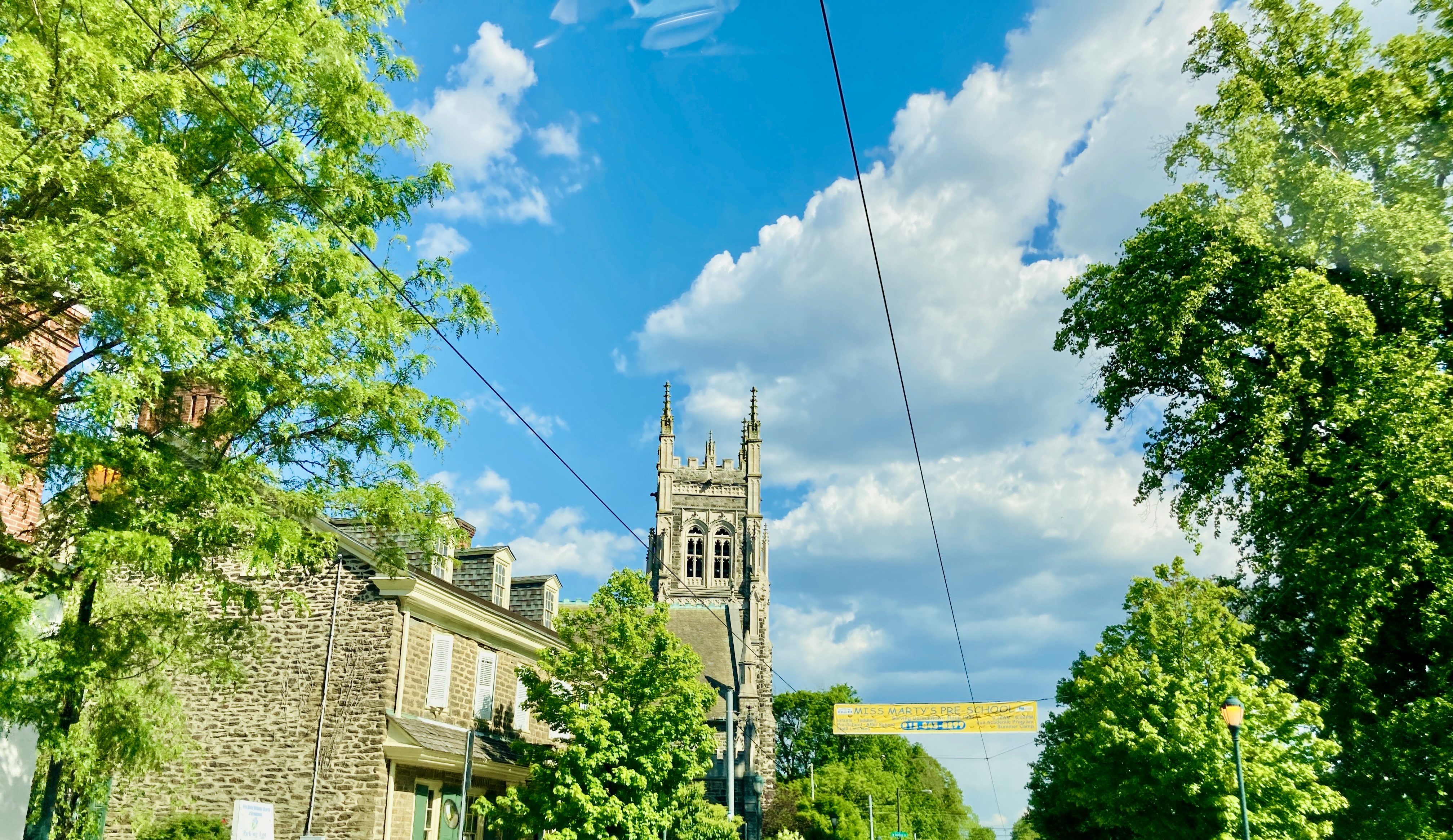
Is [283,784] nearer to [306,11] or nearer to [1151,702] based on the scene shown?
[306,11]

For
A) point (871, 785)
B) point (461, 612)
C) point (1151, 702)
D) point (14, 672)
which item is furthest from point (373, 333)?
point (871, 785)

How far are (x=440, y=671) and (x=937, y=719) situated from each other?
31.3 meters

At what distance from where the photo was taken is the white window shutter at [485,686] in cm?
2383

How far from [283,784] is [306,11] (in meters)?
15.4

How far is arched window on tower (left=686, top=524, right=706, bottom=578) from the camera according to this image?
88125mm

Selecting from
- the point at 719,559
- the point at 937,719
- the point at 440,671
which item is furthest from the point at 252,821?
the point at 719,559

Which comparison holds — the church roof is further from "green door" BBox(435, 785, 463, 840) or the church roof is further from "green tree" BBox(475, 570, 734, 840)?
"green door" BBox(435, 785, 463, 840)

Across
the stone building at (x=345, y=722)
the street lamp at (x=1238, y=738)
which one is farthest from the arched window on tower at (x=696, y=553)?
the street lamp at (x=1238, y=738)

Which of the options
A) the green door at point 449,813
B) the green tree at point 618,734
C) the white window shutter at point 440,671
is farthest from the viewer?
the green door at point 449,813

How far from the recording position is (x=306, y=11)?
37.4 ft

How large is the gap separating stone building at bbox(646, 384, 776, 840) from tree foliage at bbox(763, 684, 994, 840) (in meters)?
3.36

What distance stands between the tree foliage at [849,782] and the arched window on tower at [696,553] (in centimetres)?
1553

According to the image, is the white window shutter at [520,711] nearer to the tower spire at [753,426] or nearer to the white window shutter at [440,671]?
the white window shutter at [440,671]

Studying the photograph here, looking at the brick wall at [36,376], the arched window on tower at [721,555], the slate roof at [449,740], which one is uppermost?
the arched window on tower at [721,555]
